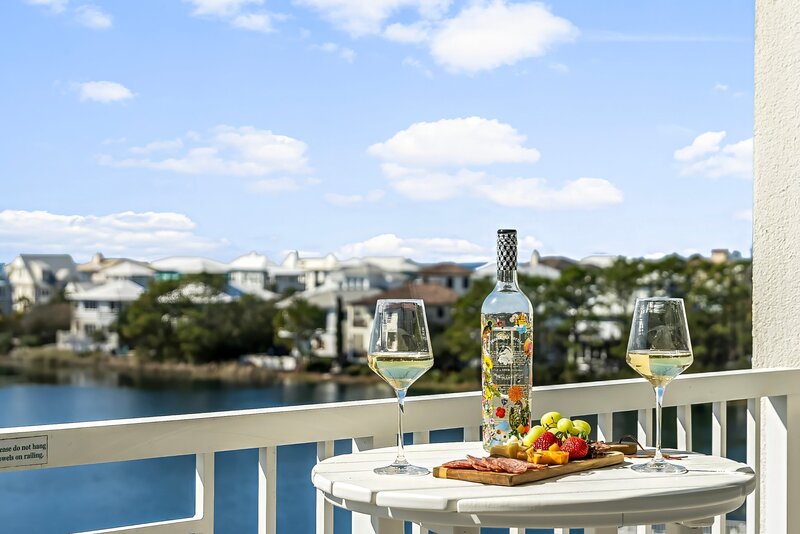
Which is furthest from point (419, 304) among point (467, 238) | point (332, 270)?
point (467, 238)

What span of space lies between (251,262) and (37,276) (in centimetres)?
537

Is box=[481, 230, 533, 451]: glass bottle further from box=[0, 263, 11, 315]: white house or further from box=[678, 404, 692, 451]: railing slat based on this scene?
box=[0, 263, 11, 315]: white house

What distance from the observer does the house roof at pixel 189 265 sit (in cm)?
2461

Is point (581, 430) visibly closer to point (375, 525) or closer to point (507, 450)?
point (507, 450)

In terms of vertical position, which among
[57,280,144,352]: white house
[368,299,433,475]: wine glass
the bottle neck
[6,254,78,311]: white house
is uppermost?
the bottle neck

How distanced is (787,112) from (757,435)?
82cm

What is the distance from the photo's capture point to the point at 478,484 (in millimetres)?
1259

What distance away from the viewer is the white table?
3.83ft

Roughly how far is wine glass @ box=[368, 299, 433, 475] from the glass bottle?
12 centimetres

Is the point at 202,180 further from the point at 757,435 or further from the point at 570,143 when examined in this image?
the point at 757,435

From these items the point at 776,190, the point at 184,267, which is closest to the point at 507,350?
the point at 776,190

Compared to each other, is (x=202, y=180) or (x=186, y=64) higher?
(x=186, y=64)

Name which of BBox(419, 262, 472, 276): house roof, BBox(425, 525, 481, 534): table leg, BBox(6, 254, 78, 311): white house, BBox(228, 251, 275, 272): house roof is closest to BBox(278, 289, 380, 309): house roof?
BBox(228, 251, 275, 272): house roof

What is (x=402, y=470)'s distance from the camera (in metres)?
1.33
